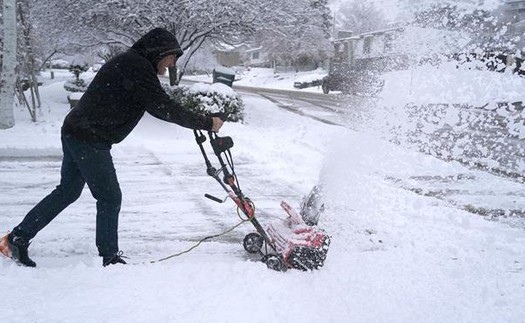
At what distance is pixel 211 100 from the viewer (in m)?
11.1

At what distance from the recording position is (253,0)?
43.7 ft

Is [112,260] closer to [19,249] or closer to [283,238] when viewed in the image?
[19,249]

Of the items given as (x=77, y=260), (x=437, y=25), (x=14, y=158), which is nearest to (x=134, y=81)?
(x=77, y=260)

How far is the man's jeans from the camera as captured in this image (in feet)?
9.94

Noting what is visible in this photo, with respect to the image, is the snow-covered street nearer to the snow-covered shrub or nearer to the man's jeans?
the man's jeans

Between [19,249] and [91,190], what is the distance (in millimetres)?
708

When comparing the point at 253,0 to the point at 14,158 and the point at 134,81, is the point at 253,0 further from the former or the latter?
the point at 134,81

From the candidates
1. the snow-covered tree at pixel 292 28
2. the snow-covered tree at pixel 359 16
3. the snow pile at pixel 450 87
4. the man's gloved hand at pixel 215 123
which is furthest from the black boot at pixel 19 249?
the snow-covered tree at pixel 359 16

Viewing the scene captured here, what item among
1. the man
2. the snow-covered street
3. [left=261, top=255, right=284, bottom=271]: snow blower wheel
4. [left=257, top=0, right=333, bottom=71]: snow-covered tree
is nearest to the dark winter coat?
the man

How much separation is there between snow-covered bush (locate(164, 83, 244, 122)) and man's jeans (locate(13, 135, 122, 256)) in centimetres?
758

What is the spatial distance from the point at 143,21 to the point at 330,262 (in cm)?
1177

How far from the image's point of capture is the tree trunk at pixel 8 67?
32.0ft

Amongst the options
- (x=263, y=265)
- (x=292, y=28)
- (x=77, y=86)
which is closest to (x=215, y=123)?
(x=263, y=265)

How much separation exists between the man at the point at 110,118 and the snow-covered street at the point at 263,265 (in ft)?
0.88
